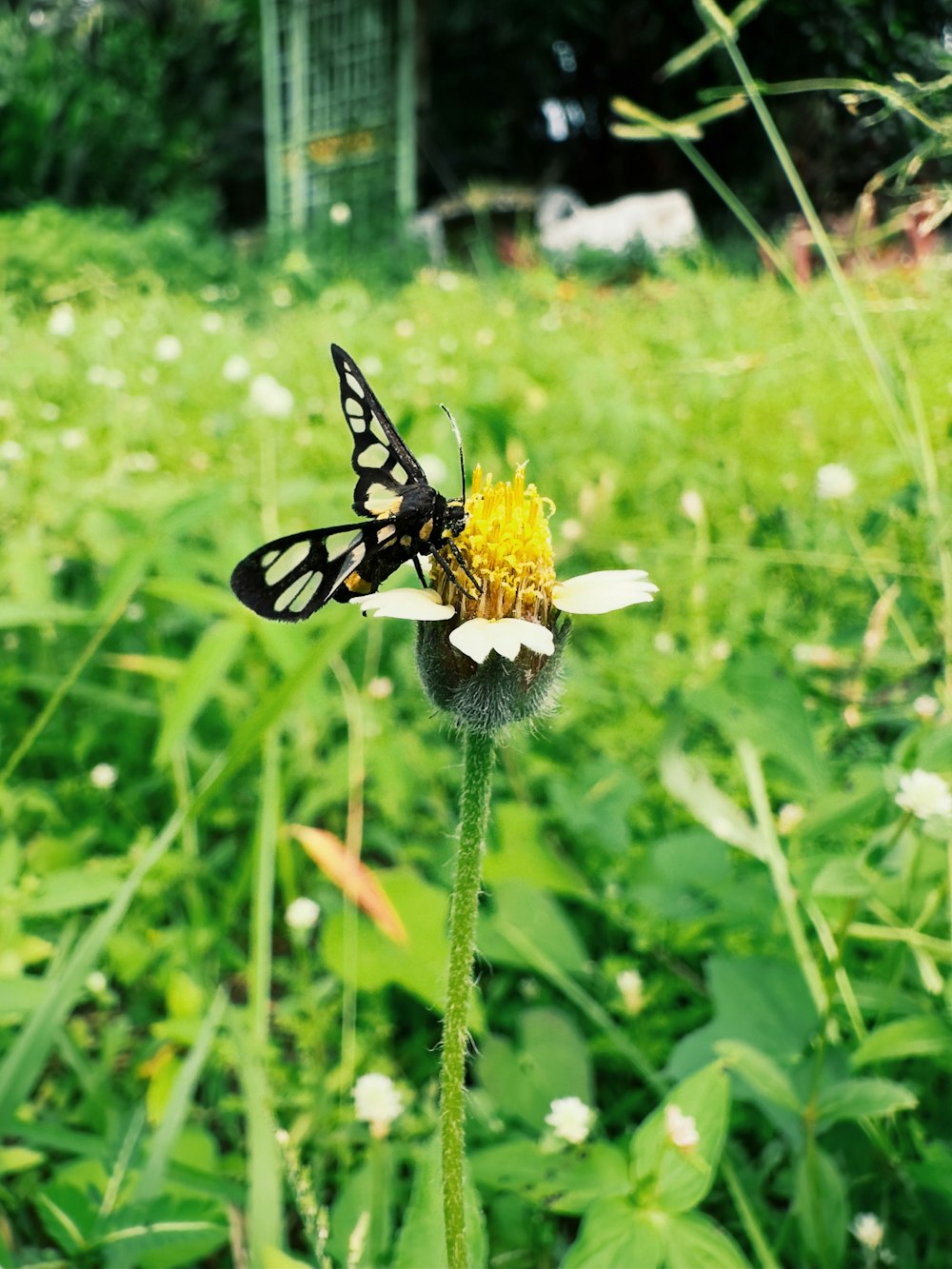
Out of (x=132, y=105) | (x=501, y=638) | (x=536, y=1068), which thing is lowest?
(x=536, y=1068)

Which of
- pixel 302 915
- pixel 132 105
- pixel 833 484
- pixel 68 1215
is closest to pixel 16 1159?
pixel 68 1215

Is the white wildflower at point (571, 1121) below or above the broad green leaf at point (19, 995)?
below

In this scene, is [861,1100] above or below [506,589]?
below

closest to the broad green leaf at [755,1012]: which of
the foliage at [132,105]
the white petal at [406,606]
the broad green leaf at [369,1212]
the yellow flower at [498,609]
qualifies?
the broad green leaf at [369,1212]

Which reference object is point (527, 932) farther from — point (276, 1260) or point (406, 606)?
point (406, 606)

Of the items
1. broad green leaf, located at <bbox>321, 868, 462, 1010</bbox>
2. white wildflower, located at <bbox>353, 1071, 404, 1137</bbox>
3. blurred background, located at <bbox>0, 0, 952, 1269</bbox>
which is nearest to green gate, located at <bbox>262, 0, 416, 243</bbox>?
blurred background, located at <bbox>0, 0, 952, 1269</bbox>

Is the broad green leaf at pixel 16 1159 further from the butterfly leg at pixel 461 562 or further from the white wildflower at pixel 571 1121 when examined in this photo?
the butterfly leg at pixel 461 562

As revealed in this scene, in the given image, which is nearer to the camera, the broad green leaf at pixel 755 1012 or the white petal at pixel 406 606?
the white petal at pixel 406 606

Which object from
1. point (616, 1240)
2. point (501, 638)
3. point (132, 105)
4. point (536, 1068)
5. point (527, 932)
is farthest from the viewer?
point (132, 105)
